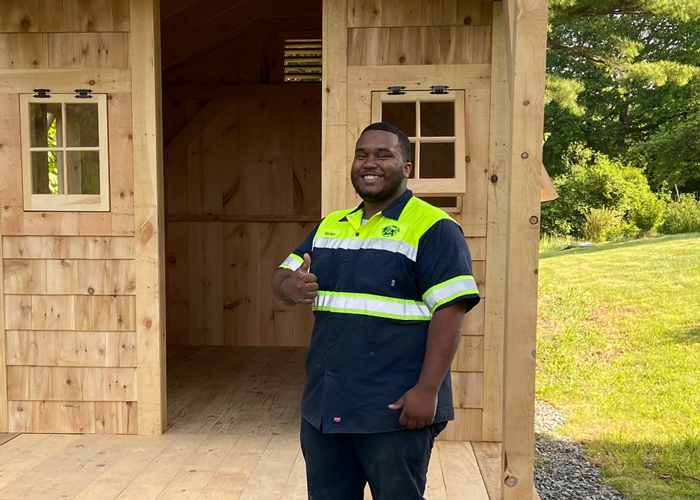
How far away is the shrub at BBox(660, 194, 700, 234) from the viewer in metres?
14.9

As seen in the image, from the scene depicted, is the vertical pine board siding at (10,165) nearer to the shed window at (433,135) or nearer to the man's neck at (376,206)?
the shed window at (433,135)

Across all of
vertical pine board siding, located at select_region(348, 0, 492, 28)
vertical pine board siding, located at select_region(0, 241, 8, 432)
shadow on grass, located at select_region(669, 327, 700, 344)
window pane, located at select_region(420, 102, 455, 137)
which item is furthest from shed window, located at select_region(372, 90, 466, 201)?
shadow on grass, located at select_region(669, 327, 700, 344)

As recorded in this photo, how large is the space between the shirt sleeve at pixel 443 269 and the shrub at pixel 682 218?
570 inches

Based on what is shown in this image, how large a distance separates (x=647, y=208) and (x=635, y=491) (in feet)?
43.3

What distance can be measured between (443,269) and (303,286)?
393mm

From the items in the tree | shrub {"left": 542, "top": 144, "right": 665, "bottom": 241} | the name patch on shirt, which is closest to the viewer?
the name patch on shirt

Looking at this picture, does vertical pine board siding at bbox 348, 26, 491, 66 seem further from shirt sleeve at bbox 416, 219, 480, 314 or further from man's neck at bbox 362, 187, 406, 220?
shirt sleeve at bbox 416, 219, 480, 314

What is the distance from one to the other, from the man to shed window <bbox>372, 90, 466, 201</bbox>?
64.1 inches

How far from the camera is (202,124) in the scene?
617 centimetres

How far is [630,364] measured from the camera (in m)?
6.59

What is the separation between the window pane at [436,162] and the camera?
3.73 metres

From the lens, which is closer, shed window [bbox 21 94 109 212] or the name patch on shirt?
the name patch on shirt

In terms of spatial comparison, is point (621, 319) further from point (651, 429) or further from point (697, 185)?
point (697, 185)

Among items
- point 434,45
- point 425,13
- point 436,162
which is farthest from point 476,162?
point 425,13
